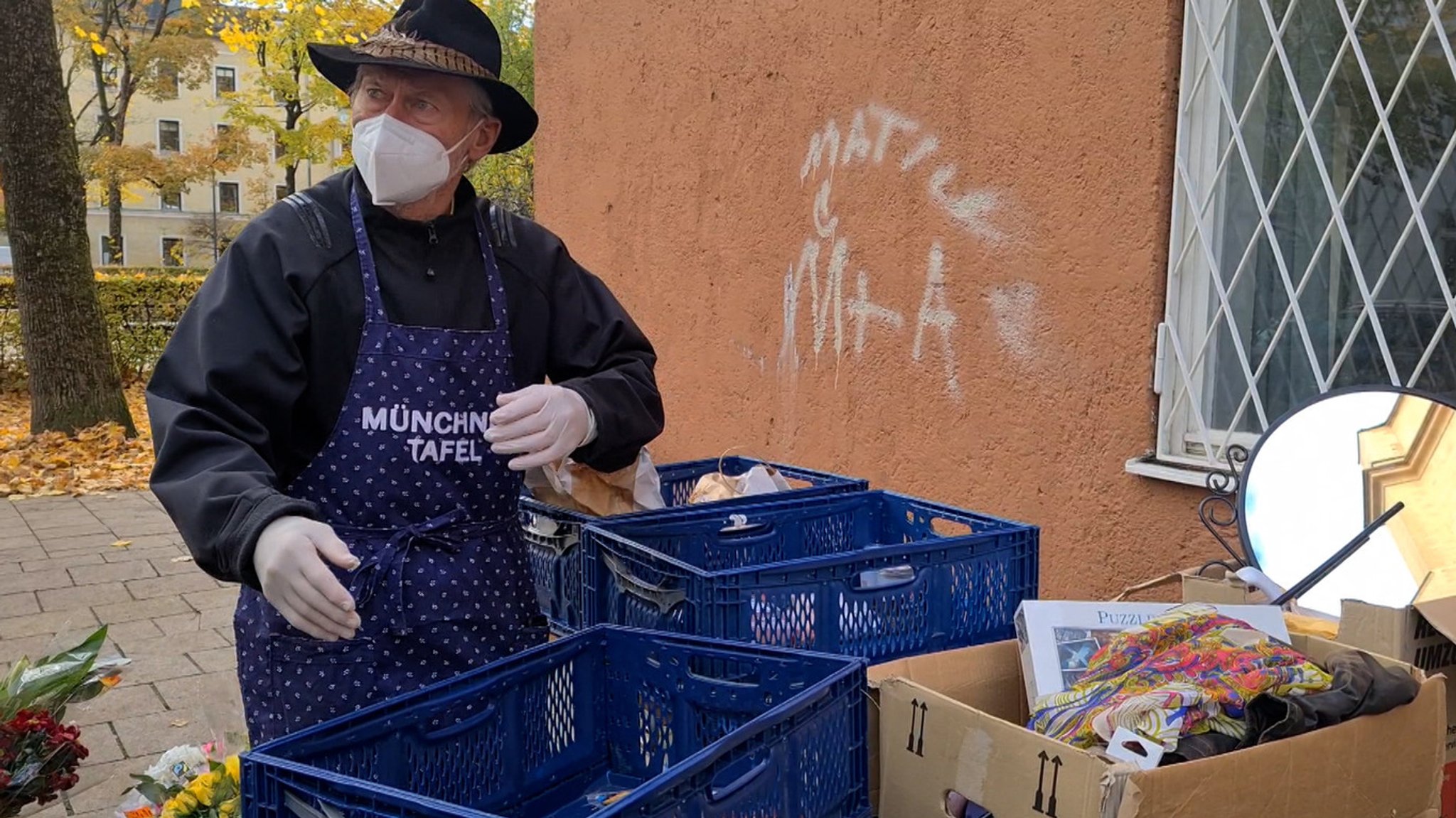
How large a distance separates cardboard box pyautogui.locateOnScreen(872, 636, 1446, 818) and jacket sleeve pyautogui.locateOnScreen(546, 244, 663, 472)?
72 centimetres

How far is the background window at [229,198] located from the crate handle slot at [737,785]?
5635 centimetres

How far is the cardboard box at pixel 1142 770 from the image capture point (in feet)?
5.15

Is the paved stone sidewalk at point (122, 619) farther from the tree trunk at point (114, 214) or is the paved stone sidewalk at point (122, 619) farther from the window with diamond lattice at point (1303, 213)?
the tree trunk at point (114, 214)

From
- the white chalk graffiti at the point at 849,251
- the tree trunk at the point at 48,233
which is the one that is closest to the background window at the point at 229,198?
the tree trunk at the point at 48,233

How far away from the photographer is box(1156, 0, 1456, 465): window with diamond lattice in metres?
3.08

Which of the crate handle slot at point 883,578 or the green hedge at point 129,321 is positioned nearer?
the crate handle slot at point 883,578

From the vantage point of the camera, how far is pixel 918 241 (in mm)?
4469

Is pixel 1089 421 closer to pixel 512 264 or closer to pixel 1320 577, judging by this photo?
pixel 1320 577

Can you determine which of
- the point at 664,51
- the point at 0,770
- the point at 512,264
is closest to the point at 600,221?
the point at 664,51

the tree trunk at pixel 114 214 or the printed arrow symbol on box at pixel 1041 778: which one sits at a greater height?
the tree trunk at pixel 114 214

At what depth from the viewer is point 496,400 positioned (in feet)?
7.41

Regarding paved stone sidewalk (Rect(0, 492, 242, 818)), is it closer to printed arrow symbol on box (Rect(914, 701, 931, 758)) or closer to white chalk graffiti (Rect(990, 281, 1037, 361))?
printed arrow symbol on box (Rect(914, 701, 931, 758))

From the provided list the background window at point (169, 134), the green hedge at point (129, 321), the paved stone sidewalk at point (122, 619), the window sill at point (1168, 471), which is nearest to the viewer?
the window sill at point (1168, 471)

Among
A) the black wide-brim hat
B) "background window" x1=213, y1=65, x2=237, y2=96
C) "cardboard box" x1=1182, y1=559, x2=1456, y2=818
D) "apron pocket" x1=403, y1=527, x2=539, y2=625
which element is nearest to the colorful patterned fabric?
"cardboard box" x1=1182, y1=559, x2=1456, y2=818
